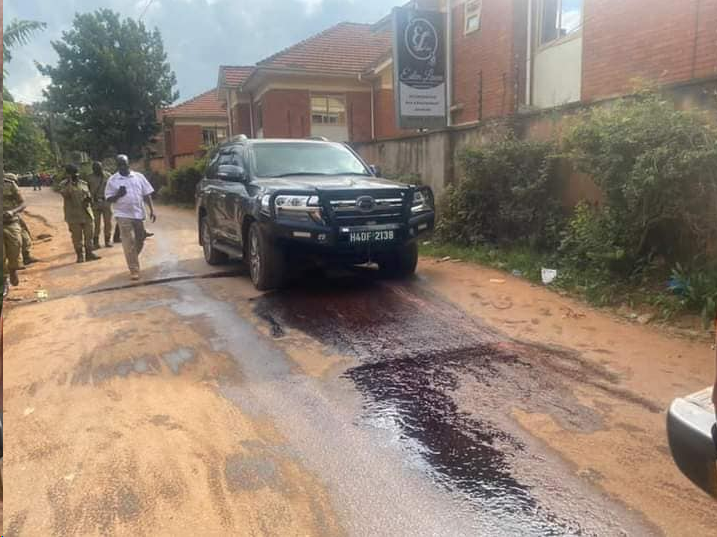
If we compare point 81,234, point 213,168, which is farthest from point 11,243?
point 213,168

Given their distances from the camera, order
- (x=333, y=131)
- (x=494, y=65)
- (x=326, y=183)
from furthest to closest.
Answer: (x=333, y=131), (x=494, y=65), (x=326, y=183)

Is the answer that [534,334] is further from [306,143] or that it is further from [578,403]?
[306,143]

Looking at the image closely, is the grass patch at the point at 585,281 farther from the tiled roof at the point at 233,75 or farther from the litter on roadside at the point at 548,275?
the tiled roof at the point at 233,75

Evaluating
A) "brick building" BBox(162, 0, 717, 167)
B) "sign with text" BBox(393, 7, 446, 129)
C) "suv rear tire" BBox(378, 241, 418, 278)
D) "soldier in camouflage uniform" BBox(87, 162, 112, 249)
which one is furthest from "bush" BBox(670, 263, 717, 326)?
"soldier in camouflage uniform" BBox(87, 162, 112, 249)

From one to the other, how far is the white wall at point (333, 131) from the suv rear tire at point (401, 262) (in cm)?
1630

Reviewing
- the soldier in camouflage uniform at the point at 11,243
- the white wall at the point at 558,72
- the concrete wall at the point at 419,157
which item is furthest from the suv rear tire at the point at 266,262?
the white wall at the point at 558,72

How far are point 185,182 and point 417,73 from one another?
13879 mm

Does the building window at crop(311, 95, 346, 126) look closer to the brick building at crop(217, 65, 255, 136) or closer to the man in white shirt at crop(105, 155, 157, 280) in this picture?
the brick building at crop(217, 65, 255, 136)

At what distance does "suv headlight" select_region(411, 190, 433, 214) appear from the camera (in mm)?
7152

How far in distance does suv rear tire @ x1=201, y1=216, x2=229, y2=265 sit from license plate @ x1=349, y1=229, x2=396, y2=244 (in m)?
3.23

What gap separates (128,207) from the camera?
822 cm

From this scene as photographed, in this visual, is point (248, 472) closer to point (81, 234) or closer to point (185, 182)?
point (81, 234)

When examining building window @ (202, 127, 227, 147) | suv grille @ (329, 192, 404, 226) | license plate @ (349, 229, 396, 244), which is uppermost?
building window @ (202, 127, 227, 147)

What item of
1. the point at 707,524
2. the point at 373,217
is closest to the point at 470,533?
the point at 707,524
